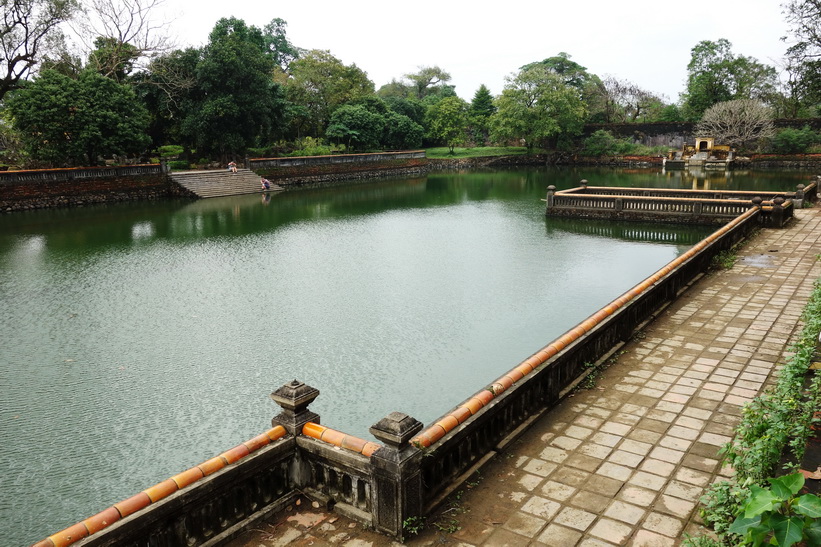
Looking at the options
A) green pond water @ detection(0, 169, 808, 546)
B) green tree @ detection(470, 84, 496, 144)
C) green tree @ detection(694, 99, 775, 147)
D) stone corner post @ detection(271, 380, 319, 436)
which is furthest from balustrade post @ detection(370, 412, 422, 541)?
green tree @ detection(470, 84, 496, 144)

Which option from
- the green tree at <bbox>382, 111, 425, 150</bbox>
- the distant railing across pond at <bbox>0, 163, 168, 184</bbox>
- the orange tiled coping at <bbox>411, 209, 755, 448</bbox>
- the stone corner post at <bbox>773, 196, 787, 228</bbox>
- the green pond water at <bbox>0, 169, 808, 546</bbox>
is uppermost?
the green tree at <bbox>382, 111, 425, 150</bbox>

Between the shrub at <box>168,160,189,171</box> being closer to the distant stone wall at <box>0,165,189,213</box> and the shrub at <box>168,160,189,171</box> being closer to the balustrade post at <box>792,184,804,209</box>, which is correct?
the distant stone wall at <box>0,165,189,213</box>

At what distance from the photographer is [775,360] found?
19.6 feet

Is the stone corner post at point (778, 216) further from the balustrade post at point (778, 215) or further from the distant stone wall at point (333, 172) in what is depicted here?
the distant stone wall at point (333, 172)

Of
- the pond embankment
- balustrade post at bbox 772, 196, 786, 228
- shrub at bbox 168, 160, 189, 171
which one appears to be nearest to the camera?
balustrade post at bbox 772, 196, 786, 228

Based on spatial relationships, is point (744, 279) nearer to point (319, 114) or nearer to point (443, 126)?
point (319, 114)

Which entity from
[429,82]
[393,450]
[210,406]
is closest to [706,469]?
[393,450]

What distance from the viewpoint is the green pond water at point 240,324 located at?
5852mm

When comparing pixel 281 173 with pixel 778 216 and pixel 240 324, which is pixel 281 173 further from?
pixel 778 216

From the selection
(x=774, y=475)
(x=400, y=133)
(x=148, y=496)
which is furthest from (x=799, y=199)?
(x=400, y=133)

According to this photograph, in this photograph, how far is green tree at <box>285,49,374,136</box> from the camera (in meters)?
39.9

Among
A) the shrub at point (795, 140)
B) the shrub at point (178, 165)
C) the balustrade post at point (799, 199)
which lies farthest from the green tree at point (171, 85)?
the shrub at point (795, 140)

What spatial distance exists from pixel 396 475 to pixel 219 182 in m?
28.5

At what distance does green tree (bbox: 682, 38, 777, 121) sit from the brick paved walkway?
45.5 meters
